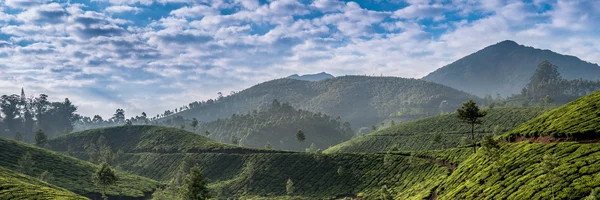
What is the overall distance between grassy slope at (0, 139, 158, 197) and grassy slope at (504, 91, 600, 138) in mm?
137336

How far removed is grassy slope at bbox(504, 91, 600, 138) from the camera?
3113 inches

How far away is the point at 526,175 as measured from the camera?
71.3 m

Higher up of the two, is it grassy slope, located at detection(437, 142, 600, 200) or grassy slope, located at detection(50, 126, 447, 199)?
grassy slope, located at detection(437, 142, 600, 200)

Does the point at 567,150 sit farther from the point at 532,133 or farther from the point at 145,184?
the point at 145,184

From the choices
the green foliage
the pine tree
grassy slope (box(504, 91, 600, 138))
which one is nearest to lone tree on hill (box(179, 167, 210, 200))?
the green foliage

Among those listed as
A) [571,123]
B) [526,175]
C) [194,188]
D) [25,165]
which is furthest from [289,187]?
[25,165]

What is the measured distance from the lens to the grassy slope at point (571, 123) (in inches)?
3113

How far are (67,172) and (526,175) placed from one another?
565 feet

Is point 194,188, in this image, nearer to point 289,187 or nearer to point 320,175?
point 289,187

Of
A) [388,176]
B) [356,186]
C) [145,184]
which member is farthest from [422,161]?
[145,184]

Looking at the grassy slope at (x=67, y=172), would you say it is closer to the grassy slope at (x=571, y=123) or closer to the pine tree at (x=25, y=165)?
the pine tree at (x=25, y=165)

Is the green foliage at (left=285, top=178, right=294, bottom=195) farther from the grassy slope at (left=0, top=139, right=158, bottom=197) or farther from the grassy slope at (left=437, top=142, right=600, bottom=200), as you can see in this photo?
the grassy slope at (left=437, top=142, right=600, bottom=200)

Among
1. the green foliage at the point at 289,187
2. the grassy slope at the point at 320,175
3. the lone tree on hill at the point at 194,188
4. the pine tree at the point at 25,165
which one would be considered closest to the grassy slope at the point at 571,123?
the grassy slope at the point at 320,175

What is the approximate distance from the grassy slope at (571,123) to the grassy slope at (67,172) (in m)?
137
